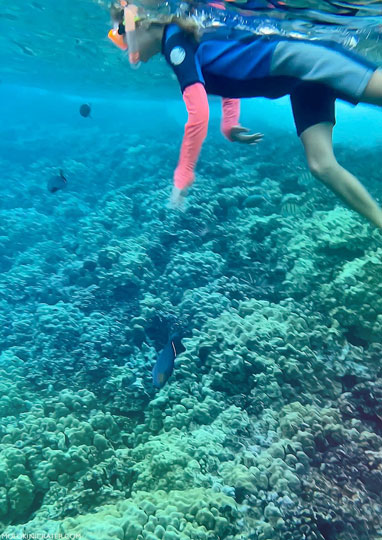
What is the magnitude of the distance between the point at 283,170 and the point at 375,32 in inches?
182

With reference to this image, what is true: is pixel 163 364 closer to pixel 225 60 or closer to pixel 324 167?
pixel 324 167

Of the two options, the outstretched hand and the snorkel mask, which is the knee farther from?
the snorkel mask

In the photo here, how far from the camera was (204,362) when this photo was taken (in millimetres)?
5340

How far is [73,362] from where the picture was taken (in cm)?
582

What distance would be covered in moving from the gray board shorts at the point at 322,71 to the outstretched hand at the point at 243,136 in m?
0.77

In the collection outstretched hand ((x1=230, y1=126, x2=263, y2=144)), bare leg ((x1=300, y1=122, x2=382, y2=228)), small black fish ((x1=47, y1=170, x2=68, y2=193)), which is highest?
outstretched hand ((x1=230, y1=126, x2=263, y2=144))

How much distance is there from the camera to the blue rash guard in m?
2.99

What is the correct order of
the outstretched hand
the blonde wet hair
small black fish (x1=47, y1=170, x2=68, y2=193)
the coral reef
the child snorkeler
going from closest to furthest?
the child snorkeler, the blonde wet hair, the coral reef, the outstretched hand, small black fish (x1=47, y1=170, x2=68, y2=193)

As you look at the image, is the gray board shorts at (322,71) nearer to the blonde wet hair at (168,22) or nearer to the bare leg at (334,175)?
the bare leg at (334,175)

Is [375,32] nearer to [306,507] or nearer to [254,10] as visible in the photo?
[254,10]

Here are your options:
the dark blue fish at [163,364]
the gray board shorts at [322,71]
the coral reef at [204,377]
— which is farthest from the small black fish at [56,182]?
the gray board shorts at [322,71]

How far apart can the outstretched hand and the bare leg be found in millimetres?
800

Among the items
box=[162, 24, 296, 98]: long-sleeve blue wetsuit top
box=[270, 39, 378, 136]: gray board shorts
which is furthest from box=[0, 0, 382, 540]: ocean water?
box=[270, 39, 378, 136]: gray board shorts

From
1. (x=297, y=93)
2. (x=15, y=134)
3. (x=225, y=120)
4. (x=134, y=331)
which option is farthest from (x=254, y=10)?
(x=15, y=134)
